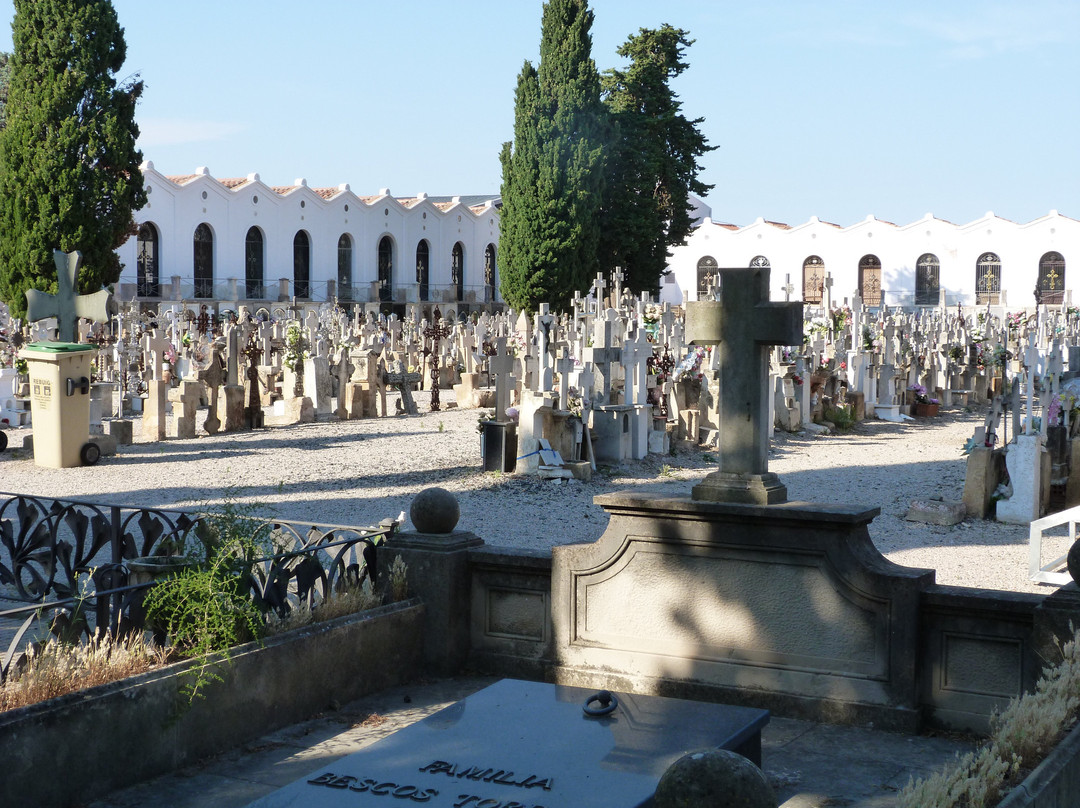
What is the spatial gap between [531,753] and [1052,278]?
2242 inches

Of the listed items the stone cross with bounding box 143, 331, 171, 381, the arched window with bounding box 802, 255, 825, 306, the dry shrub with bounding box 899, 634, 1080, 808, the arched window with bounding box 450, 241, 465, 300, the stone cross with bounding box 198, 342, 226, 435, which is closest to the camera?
the dry shrub with bounding box 899, 634, 1080, 808

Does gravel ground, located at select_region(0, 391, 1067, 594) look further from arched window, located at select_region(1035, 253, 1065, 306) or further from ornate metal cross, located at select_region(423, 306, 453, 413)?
arched window, located at select_region(1035, 253, 1065, 306)

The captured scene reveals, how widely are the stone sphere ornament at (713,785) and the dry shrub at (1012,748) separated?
0.76 m

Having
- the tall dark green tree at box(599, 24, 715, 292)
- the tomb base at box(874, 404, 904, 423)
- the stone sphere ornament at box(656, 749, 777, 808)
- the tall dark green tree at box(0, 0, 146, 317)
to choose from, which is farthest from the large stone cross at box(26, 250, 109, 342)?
the tall dark green tree at box(599, 24, 715, 292)

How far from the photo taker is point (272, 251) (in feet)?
157

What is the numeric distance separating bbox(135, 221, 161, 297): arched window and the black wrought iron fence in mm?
36879

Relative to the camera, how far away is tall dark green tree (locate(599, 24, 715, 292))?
41.1m

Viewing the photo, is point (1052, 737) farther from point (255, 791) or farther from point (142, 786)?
point (142, 786)

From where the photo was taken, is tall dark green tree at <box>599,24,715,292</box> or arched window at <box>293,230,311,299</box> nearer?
tall dark green tree at <box>599,24,715,292</box>

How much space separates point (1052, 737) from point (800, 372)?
1651cm

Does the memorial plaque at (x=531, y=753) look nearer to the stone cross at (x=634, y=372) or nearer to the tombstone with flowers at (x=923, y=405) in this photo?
the stone cross at (x=634, y=372)

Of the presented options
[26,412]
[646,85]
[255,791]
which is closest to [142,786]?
[255,791]

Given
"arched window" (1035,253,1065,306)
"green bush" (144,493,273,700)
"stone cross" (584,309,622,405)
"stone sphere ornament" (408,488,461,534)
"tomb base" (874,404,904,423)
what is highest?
"arched window" (1035,253,1065,306)

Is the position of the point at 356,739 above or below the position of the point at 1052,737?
below
